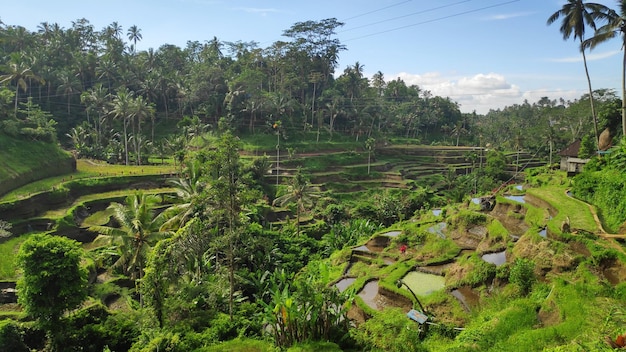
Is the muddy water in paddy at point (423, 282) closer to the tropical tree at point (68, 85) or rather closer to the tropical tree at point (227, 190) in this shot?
the tropical tree at point (227, 190)

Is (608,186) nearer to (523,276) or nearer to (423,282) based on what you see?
(523,276)

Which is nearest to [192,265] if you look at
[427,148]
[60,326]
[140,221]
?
[140,221]

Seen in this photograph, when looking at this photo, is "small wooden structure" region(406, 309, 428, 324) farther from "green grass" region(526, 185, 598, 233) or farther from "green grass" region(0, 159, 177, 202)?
"green grass" region(0, 159, 177, 202)

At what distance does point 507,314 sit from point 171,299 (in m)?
14.3

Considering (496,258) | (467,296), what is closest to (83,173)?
(467,296)

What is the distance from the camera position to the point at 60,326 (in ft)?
55.3

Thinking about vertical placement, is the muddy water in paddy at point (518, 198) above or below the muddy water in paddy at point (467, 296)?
above

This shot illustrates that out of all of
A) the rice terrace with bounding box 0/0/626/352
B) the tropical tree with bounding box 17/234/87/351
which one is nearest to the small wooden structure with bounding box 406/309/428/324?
the rice terrace with bounding box 0/0/626/352

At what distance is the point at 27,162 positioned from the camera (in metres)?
36.2

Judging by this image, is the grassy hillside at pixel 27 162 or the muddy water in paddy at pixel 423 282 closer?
the muddy water in paddy at pixel 423 282

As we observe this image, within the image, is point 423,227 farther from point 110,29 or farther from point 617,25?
point 110,29

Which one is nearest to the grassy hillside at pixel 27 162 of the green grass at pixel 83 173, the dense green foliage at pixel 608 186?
the green grass at pixel 83 173

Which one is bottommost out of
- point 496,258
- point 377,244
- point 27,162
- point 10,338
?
point 377,244

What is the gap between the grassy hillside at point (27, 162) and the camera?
33.0 m
